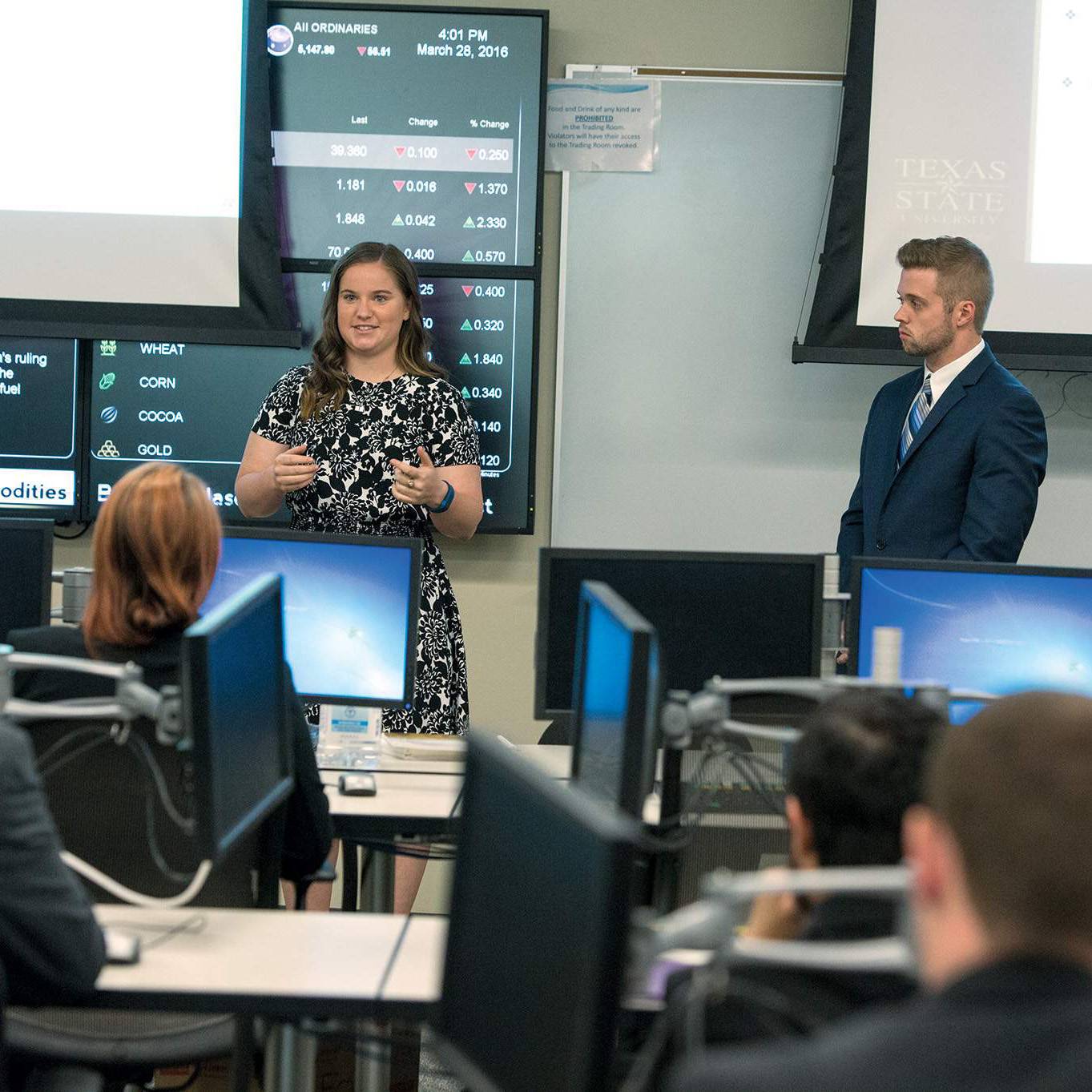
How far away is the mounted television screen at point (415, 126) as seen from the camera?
4168 mm

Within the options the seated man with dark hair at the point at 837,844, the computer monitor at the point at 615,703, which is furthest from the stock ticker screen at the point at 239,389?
the seated man with dark hair at the point at 837,844

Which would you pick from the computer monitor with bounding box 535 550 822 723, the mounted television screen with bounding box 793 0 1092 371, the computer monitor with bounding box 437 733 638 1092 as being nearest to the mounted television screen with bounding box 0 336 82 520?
the computer monitor with bounding box 535 550 822 723

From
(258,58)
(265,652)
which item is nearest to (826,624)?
(265,652)

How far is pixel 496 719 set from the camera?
4438 millimetres

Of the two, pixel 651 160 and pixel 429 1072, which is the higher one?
pixel 651 160

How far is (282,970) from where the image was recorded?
1.84m

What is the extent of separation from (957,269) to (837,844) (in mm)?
2390

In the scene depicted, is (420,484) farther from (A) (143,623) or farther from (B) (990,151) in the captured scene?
(B) (990,151)

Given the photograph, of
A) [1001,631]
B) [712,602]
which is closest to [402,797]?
[712,602]

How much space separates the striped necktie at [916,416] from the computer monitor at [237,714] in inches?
77.4

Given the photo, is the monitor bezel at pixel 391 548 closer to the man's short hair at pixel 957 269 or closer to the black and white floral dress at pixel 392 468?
the black and white floral dress at pixel 392 468

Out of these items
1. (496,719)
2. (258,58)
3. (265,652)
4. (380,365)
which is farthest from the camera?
(496,719)

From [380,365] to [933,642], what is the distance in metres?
1.54

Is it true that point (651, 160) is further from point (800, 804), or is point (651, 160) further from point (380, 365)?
point (800, 804)
